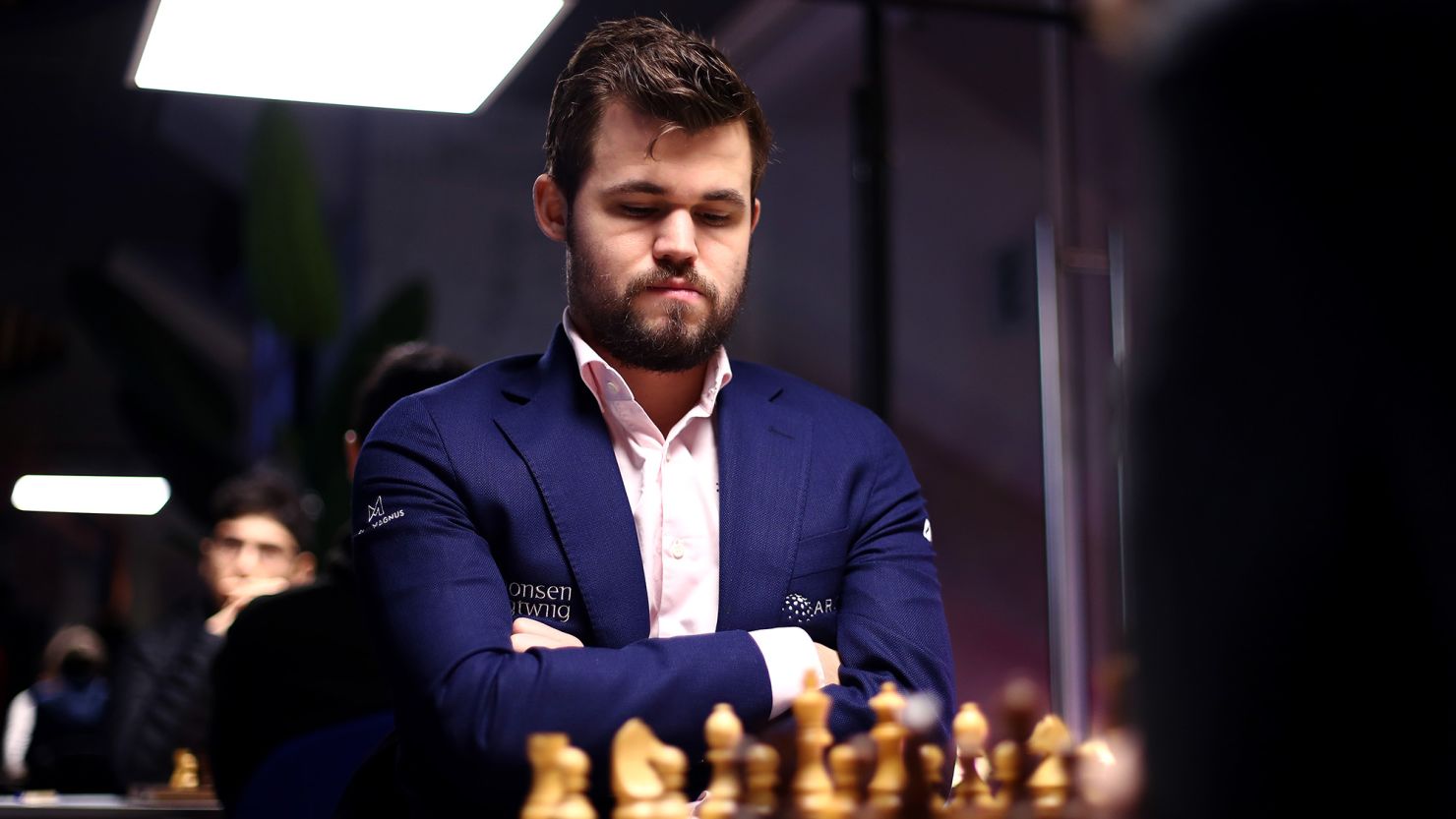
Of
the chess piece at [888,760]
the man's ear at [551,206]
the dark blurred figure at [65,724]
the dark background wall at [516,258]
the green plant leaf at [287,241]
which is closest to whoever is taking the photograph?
the chess piece at [888,760]

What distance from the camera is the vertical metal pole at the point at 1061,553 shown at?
458 centimetres

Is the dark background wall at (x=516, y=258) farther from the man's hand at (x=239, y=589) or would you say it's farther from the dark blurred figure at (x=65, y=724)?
the man's hand at (x=239, y=589)

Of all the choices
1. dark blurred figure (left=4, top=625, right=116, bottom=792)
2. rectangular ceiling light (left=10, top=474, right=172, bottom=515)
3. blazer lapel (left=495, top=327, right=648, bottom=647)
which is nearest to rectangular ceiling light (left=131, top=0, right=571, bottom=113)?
blazer lapel (left=495, top=327, right=648, bottom=647)

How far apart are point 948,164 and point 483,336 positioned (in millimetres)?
2102

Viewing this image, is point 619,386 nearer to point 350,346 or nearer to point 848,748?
point 848,748

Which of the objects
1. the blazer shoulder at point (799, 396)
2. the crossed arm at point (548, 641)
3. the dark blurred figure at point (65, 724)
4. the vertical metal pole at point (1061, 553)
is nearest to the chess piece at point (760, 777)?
the crossed arm at point (548, 641)

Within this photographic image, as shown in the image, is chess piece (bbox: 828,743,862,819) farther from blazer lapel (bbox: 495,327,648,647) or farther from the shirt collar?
the shirt collar

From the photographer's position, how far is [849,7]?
19.1 feet

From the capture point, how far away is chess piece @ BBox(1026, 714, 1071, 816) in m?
0.76

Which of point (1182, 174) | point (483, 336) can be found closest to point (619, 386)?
point (1182, 174)

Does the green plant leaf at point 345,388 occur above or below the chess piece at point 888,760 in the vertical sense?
above

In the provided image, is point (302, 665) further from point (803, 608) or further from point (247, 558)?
point (247, 558)

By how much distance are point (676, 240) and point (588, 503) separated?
0.26m

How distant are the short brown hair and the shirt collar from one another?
0.15m
